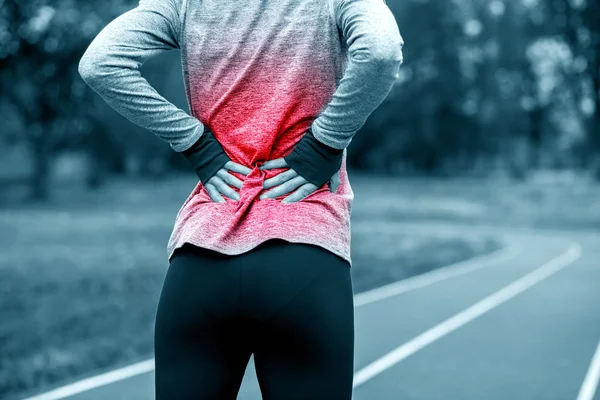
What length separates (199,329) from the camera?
1442mm

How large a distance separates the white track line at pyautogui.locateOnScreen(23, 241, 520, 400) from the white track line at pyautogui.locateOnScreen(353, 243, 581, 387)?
2.90 ft

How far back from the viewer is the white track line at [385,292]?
183 inches

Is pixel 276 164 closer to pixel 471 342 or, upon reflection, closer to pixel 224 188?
pixel 224 188

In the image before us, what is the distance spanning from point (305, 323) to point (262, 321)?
79mm

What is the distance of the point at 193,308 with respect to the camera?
1434 mm

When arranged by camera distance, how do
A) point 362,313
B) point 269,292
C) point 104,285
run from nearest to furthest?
point 269,292 < point 362,313 < point 104,285

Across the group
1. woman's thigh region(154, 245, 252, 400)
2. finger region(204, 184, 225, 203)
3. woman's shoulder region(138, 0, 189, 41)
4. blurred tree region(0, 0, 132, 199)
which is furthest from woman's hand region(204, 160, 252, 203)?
blurred tree region(0, 0, 132, 199)

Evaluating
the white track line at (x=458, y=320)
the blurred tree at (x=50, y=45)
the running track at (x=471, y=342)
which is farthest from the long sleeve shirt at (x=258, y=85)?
the blurred tree at (x=50, y=45)

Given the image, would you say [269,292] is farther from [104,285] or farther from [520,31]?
[520,31]

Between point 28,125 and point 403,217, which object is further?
point 28,125

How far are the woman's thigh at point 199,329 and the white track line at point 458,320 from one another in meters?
3.46

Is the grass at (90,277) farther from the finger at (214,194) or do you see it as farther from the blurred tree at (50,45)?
the finger at (214,194)

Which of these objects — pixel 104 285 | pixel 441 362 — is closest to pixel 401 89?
pixel 104 285

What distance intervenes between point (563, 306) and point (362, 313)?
2.18 meters
